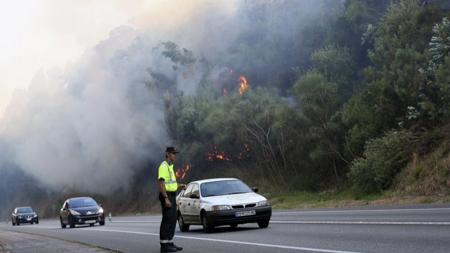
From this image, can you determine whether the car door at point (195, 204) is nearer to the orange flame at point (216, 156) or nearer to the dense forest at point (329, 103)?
→ the dense forest at point (329, 103)

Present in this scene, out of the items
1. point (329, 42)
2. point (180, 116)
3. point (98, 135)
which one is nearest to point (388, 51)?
point (329, 42)

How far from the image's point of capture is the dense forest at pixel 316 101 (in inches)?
1331

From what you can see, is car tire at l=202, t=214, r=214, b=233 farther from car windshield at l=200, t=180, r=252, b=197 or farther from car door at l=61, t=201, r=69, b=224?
car door at l=61, t=201, r=69, b=224

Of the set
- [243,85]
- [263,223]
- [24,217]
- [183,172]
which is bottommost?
[263,223]

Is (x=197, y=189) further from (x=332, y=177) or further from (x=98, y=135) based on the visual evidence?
(x=98, y=135)

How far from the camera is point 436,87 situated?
34156 mm

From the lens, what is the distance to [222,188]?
64.3 feet

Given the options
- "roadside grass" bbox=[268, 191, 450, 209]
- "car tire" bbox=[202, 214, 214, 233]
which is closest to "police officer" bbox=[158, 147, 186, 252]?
"car tire" bbox=[202, 214, 214, 233]

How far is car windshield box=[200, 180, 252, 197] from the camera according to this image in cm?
1933

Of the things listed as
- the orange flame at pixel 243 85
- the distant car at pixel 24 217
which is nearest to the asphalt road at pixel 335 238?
the orange flame at pixel 243 85

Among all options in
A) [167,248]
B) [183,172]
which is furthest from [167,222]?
[183,172]

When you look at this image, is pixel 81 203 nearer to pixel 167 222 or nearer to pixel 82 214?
pixel 82 214

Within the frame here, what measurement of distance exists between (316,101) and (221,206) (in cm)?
2479

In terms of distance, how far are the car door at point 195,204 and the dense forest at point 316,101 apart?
1314 cm
